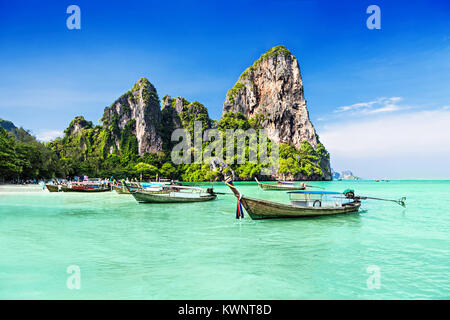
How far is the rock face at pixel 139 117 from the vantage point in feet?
328

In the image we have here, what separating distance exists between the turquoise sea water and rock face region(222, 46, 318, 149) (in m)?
99.0

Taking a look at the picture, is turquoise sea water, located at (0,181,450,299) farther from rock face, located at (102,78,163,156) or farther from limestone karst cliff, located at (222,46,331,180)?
limestone karst cliff, located at (222,46,331,180)

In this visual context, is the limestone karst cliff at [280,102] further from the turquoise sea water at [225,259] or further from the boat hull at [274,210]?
the turquoise sea water at [225,259]

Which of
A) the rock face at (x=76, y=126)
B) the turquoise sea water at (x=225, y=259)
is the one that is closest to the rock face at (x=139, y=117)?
the rock face at (x=76, y=126)

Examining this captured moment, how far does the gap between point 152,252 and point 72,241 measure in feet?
12.3

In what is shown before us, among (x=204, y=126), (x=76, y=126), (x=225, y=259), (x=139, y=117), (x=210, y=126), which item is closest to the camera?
(x=225, y=259)

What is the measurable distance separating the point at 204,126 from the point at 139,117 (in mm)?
25650

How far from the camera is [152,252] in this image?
8.76 meters

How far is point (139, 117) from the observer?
101 meters

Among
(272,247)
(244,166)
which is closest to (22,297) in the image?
(272,247)

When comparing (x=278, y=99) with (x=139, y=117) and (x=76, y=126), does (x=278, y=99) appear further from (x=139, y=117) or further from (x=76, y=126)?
(x=76, y=126)

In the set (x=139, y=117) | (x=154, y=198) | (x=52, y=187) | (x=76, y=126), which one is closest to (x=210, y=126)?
(x=139, y=117)

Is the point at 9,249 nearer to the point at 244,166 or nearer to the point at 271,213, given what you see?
the point at 271,213

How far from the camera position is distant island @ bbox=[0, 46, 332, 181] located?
95000 mm
